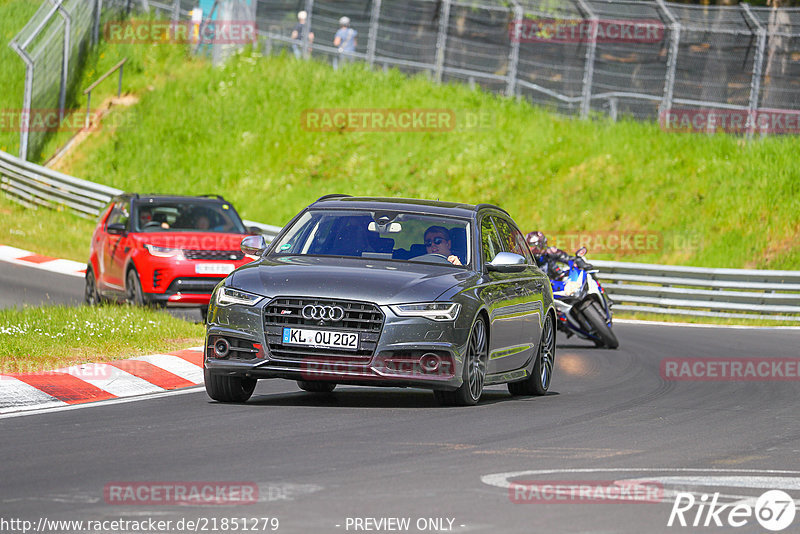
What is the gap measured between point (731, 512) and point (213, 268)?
1342cm

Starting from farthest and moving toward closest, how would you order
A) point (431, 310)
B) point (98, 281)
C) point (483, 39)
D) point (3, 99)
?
point (3, 99) < point (483, 39) < point (98, 281) < point (431, 310)

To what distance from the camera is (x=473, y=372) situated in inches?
440

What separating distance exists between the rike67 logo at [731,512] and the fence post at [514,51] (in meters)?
26.6

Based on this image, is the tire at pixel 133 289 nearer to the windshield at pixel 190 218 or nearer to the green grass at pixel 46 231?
the windshield at pixel 190 218

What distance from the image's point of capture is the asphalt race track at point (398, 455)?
6.60 meters

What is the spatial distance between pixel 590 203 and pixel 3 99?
58.6 ft

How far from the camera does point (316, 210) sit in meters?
12.1

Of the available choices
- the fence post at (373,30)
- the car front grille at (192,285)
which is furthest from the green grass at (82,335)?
the fence post at (373,30)

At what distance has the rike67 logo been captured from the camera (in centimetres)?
668

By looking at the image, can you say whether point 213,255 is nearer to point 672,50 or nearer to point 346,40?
point 672,50

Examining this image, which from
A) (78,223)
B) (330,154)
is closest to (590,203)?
(330,154)

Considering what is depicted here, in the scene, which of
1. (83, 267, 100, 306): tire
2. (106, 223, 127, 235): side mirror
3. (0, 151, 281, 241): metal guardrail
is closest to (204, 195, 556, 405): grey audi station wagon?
(106, 223, 127, 235): side mirror

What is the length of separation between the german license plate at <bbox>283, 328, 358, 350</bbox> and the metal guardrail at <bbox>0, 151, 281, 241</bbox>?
22.8 metres

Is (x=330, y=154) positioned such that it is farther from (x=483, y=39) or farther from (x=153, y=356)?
(x=153, y=356)
